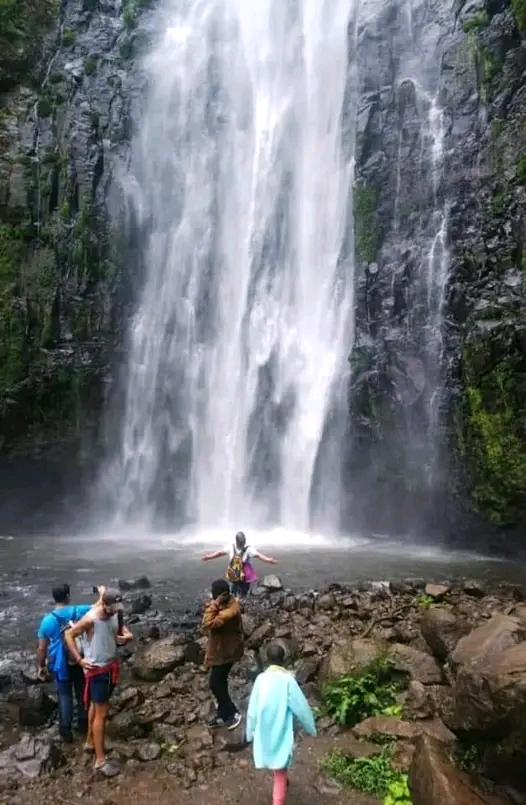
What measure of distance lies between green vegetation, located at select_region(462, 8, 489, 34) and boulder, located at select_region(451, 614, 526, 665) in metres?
21.9

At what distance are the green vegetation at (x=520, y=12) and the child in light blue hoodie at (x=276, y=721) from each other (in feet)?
70.0

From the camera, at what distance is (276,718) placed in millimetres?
5297

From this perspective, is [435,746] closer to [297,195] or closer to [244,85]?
[297,195]

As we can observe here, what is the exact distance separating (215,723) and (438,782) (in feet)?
9.77

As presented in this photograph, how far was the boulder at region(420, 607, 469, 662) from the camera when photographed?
774cm

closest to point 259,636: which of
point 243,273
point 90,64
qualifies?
point 243,273

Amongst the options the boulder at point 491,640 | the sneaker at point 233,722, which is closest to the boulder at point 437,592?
the boulder at point 491,640

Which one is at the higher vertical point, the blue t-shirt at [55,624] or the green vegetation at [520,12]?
the green vegetation at [520,12]

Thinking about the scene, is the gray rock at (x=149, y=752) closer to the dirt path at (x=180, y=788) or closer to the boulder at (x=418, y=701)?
the dirt path at (x=180, y=788)

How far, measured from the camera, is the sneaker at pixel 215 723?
720cm

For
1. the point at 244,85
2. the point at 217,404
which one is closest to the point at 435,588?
the point at 217,404

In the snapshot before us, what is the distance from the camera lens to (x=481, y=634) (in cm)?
615

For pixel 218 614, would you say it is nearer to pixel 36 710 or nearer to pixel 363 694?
pixel 363 694

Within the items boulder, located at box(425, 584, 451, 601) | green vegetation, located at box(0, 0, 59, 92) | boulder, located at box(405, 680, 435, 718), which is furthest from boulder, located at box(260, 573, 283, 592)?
green vegetation, located at box(0, 0, 59, 92)
